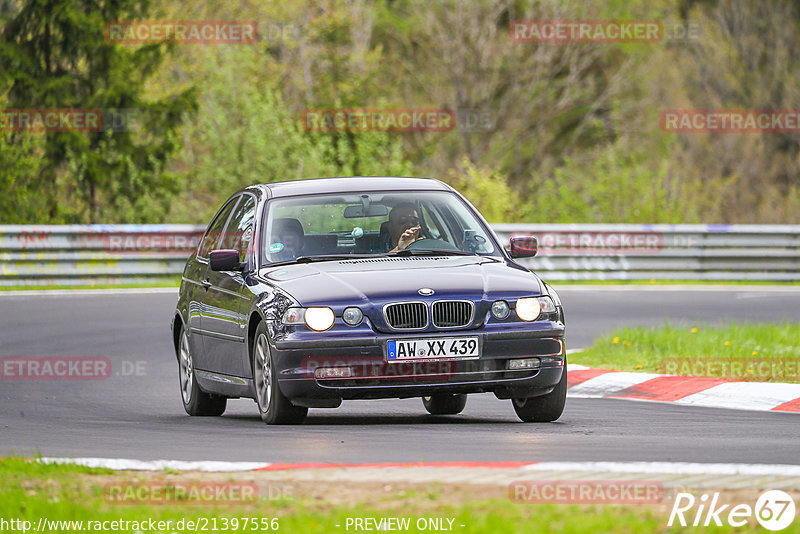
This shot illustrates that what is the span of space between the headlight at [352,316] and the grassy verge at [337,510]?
2.49 meters

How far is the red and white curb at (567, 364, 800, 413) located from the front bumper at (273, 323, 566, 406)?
2620 millimetres

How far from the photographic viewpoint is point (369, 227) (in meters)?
10.8

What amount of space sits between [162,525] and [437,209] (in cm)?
538

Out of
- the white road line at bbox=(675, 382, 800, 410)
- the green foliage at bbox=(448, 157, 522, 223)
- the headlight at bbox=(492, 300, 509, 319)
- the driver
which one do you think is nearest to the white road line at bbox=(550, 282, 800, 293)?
the green foliage at bbox=(448, 157, 522, 223)

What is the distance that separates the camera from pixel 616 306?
2120cm

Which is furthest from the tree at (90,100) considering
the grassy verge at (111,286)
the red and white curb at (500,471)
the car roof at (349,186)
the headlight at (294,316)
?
the red and white curb at (500,471)

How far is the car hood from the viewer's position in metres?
9.59

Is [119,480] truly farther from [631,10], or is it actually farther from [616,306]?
[631,10]

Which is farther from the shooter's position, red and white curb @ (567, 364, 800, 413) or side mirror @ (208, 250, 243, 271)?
red and white curb @ (567, 364, 800, 413)

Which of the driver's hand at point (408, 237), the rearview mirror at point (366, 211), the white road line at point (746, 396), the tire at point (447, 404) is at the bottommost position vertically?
the white road line at point (746, 396)

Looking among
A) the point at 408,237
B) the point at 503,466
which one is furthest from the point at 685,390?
the point at 503,466

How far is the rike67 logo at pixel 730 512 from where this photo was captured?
19.5ft

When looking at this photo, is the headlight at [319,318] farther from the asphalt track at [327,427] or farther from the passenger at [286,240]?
the passenger at [286,240]

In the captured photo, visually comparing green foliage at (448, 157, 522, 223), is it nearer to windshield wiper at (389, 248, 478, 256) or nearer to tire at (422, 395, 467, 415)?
tire at (422, 395, 467, 415)
